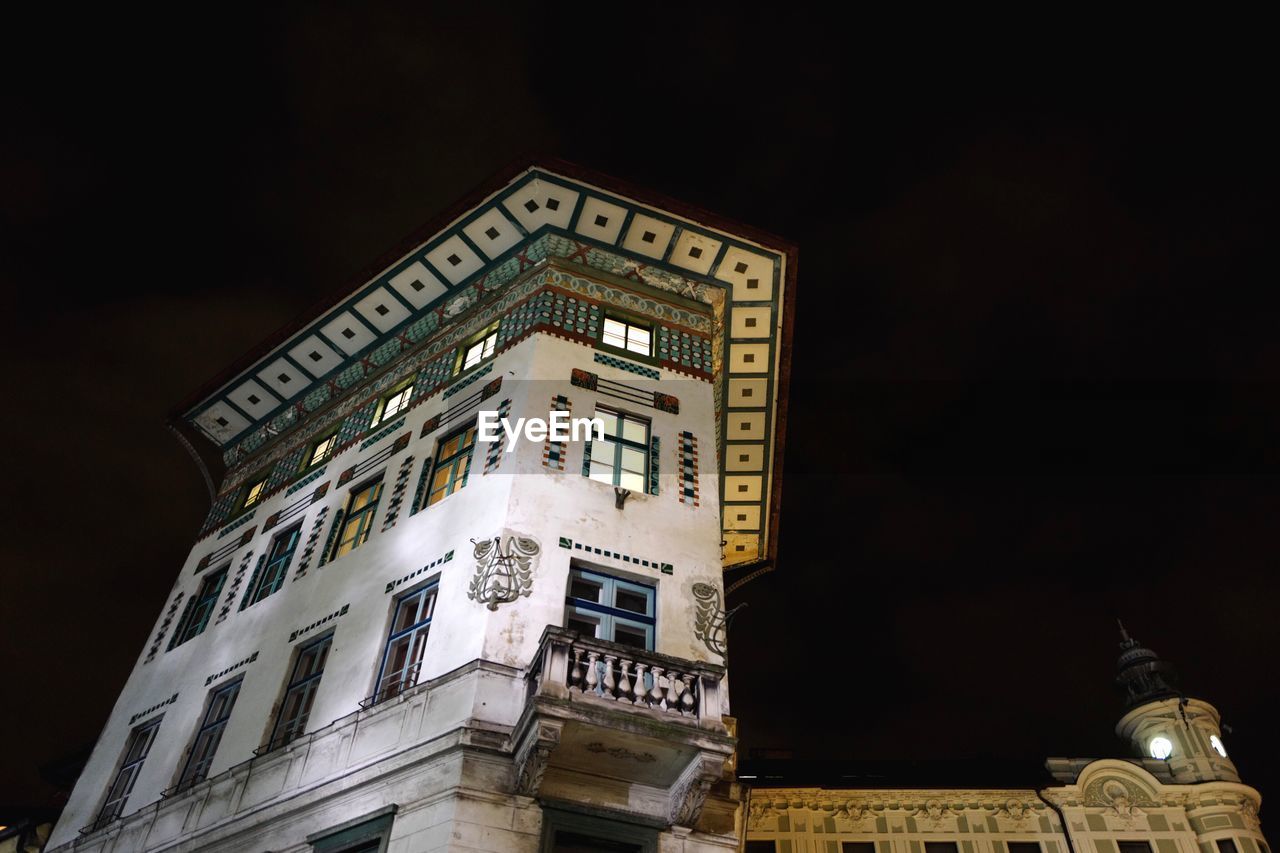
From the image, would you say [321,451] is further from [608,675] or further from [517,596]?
[608,675]

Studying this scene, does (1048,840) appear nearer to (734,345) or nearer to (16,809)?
(734,345)

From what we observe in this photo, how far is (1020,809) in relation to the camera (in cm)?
2911

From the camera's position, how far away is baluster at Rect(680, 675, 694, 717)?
1213 cm

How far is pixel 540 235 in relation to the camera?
22500mm

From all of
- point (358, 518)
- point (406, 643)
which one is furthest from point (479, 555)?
point (358, 518)

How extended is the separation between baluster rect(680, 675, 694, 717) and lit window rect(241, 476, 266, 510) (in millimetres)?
16480

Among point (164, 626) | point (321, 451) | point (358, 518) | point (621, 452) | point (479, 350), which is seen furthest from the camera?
point (321, 451)

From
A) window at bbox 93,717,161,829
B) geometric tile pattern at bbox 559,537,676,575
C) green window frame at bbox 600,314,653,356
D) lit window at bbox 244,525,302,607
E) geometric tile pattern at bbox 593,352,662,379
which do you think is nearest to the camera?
geometric tile pattern at bbox 559,537,676,575

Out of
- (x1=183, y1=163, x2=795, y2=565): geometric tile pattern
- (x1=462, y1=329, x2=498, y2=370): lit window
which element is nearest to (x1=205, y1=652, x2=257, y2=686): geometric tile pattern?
(x1=183, y1=163, x2=795, y2=565): geometric tile pattern

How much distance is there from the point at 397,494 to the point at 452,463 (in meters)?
1.54

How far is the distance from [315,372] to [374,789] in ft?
49.9

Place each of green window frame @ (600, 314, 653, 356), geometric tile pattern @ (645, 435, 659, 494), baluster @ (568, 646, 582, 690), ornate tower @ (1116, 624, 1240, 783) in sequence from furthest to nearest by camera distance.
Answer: ornate tower @ (1116, 624, 1240, 783) < green window frame @ (600, 314, 653, 356) < geometric tile pattern @ (645, 435, 659, 494) < baluster @ (568, 646, 582, 690)

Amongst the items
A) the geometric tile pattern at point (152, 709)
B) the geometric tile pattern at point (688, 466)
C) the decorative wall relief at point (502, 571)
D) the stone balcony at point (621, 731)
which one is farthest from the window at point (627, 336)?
the geometric tile pattern at point (152, 709)

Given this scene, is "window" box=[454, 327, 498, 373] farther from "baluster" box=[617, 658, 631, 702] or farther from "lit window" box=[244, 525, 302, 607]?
"baluster" box=[617, 658, 631, 702]
